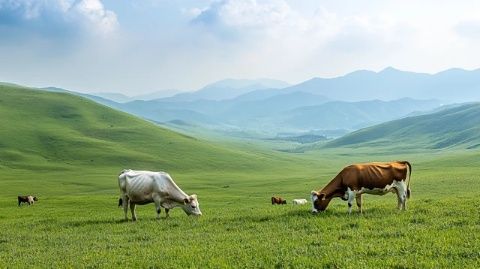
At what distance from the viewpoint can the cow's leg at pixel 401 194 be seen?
20875 millimetres

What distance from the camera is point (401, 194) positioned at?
20.9 m

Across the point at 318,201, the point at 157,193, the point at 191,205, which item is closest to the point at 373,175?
the point at 318,201

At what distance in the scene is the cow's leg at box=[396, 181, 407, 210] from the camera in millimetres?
20875

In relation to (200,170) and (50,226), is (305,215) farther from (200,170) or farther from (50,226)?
(200,170)

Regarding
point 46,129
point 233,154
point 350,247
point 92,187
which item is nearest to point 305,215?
point 350,247

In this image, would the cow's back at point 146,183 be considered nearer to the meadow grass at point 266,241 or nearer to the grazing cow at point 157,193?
the grazing cow at point 157,193

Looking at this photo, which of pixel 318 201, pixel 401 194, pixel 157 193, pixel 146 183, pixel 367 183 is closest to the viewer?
pixel 367 183

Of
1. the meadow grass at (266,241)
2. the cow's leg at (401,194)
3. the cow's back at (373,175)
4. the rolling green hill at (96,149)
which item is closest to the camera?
the meadow grass at (266,241)

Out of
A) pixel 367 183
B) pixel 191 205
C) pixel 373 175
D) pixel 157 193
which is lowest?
pixel 191 205

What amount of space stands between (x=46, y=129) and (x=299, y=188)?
422 feet

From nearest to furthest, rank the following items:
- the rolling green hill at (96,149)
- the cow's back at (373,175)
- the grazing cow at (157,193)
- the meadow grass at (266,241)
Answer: the meadow grass at (266,241)
the cow's back at (373,175)
the grazing cow at (157,193)
the rolling green hill at (96,149)

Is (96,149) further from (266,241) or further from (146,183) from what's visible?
(266,241)

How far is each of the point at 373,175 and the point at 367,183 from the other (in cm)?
43

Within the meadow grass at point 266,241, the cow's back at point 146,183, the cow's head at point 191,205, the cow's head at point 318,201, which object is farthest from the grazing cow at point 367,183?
the cow's back at point 146,183
